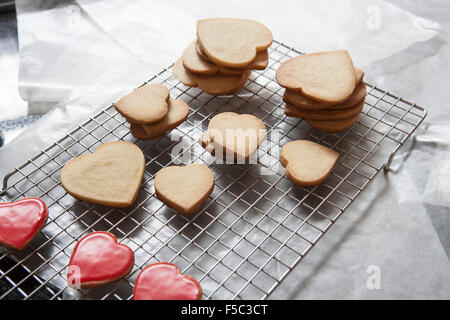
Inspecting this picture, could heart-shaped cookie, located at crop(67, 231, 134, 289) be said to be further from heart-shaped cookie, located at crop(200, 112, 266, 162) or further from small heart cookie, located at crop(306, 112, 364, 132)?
→ small heart cookie, located at crop(306, 112, 364, 132)

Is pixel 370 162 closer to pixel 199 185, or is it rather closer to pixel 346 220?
pixel 346 220

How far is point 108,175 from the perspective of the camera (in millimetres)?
1140

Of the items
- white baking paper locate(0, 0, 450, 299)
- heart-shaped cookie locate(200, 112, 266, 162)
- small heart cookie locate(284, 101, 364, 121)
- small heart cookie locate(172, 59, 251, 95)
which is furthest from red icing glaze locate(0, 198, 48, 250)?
small heart cookie locate(284, 101, 364, 121)

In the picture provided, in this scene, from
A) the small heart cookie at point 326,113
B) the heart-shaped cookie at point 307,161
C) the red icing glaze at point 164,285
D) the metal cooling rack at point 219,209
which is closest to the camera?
the red icing glaze at point 164,285

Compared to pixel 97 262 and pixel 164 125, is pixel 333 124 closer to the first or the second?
Answer: pixel 164 125

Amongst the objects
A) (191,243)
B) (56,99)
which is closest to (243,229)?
(191,243)

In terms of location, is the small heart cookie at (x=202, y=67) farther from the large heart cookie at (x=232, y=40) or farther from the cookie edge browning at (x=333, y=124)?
the cookie edge browning at (x=333, y=124)

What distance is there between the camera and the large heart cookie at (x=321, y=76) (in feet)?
4.02

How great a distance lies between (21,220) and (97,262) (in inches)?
8.8

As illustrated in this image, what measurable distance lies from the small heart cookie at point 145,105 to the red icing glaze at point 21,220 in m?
0.31

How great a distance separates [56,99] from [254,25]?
0.67 meters

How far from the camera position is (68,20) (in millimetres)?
1697

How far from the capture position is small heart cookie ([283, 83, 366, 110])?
4.09 ft

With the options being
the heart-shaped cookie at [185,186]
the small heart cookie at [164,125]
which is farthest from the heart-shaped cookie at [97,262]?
the small heart cookie at [164,125]
